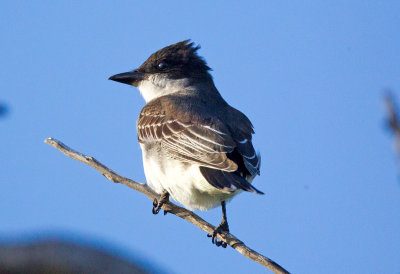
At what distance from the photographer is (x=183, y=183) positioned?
220 inches

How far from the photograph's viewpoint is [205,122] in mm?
6086

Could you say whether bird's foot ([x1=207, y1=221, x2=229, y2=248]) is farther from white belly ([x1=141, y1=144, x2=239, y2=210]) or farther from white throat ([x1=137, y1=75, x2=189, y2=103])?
white throat ([x1=137, y1=75, x2=189, y2=103])

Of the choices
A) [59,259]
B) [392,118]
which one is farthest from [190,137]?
[59,259]

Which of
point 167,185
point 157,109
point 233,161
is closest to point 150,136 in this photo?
point 157,109

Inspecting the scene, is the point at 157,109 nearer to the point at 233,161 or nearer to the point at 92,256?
the point at 233,161

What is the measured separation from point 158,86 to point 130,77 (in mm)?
417

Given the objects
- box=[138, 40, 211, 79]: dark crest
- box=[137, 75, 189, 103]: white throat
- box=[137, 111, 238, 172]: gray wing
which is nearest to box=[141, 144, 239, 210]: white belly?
box=[137, 111, 238, 172]: gray wing

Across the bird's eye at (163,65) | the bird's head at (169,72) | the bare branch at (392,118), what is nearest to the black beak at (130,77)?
the bird's head at (169,72)

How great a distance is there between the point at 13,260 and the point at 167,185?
5.44 m

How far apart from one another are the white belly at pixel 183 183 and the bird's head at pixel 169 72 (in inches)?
60.3

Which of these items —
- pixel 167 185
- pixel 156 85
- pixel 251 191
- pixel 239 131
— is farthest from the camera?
pixel 156 85

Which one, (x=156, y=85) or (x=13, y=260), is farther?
(x=13, y=260)

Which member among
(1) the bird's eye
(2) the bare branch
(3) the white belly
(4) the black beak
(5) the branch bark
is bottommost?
(2) the bare branch

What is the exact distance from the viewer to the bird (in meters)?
5.41
